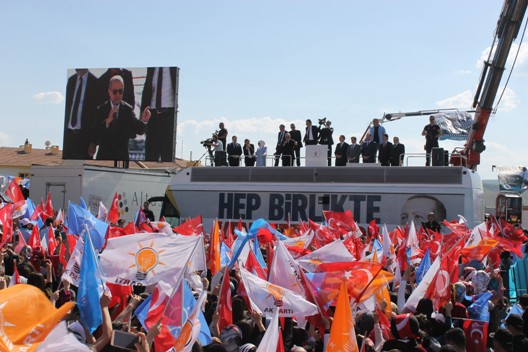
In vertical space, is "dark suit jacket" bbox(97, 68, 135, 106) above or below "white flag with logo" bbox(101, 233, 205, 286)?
above

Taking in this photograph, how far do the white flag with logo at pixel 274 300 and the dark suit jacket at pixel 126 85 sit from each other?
2357cm

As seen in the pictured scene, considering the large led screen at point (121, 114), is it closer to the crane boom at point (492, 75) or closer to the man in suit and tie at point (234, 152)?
the man in suit and tie at point (234, 152)

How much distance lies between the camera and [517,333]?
6.55 m

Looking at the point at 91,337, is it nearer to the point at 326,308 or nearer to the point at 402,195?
the point at 326,308

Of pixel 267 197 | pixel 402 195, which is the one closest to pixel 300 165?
pixel 267 197

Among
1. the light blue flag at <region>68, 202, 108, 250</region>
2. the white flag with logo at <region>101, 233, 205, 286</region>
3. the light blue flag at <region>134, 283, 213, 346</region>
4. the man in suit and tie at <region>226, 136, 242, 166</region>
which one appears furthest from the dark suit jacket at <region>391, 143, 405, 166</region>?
the light blue flag at <region>134, 283, 213, 346</region>

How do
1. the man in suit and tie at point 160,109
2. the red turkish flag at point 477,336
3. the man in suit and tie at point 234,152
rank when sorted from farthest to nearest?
the man in suit and tie at point 160,109
the man in suit and tie at point 234,152
the red turkish flag at point 477,336

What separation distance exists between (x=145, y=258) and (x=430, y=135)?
14.7 metres

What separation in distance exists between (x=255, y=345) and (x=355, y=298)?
1.42m

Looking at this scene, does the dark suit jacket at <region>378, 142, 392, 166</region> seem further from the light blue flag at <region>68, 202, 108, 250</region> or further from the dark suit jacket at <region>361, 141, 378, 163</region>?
the light blue flag at <region>68, 202, 108, 250</region>

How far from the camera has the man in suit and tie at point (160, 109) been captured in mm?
29047

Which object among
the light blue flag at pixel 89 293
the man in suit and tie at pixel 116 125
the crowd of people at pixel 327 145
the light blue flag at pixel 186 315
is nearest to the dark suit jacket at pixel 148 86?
the man in suit and tie at pixel 116 125

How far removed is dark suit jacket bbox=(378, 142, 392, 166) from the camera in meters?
21.4

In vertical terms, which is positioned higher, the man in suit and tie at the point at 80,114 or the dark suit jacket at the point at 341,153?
the man in suit and tie at the point at 80,114
